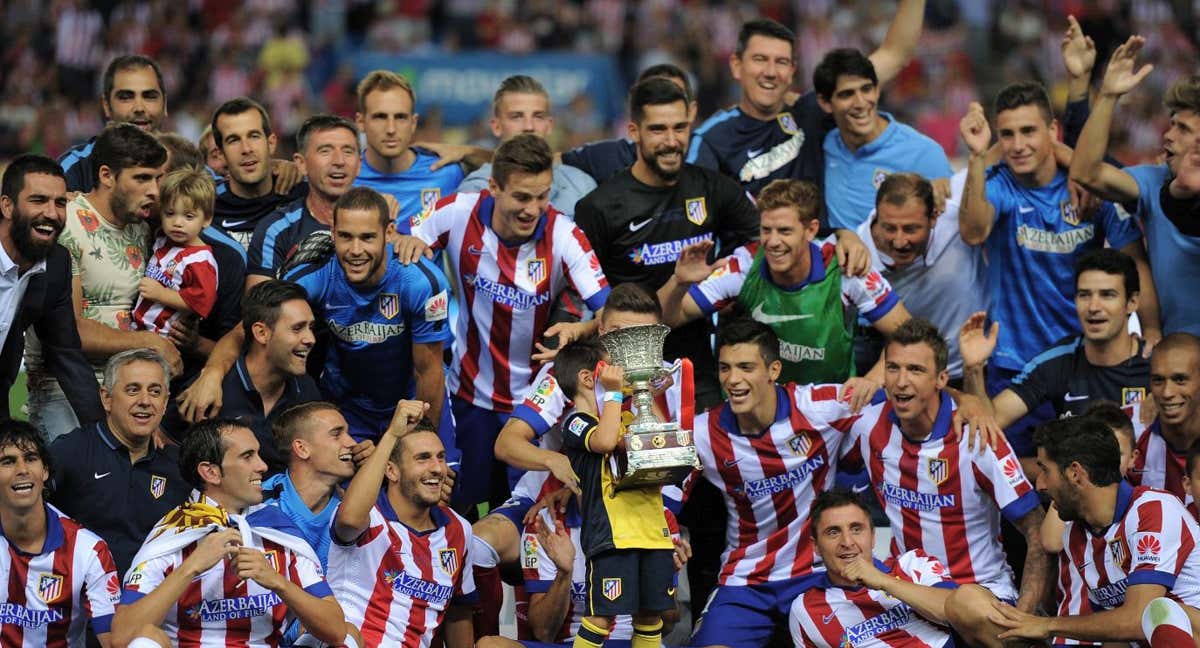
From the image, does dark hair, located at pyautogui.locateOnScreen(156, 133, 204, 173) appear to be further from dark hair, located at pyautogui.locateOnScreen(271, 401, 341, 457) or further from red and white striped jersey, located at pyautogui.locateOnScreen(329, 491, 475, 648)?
red and white striped jersey, located at pyautogui.locateOnScreen(329, 491, 475, 648)

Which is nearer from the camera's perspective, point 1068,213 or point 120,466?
point 120,466

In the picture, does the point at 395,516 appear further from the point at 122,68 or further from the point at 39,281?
the point at 122,68

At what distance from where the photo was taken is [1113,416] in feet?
25.2

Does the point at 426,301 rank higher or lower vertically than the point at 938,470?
higher

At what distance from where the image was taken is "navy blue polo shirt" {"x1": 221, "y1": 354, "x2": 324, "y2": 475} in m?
7.75

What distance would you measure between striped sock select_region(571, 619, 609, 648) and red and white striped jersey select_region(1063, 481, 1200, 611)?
2211 millimetres

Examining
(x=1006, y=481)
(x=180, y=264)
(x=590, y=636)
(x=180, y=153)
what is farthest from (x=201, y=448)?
(x=1006, y=481)

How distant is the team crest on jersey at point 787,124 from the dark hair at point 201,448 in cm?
373

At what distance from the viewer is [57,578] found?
6980 mm

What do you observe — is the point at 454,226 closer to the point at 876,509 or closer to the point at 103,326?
the point at 103,326

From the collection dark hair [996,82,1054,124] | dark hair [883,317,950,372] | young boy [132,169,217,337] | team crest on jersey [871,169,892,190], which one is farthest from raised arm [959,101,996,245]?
young boy [132,169,217,337]

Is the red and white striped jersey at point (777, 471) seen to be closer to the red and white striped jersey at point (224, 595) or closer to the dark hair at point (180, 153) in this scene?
the red and white striped jersey at point (224, 595)

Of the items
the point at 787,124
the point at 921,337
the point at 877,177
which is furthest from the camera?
the point at 787,124

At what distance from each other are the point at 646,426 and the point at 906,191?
8.98 ft
